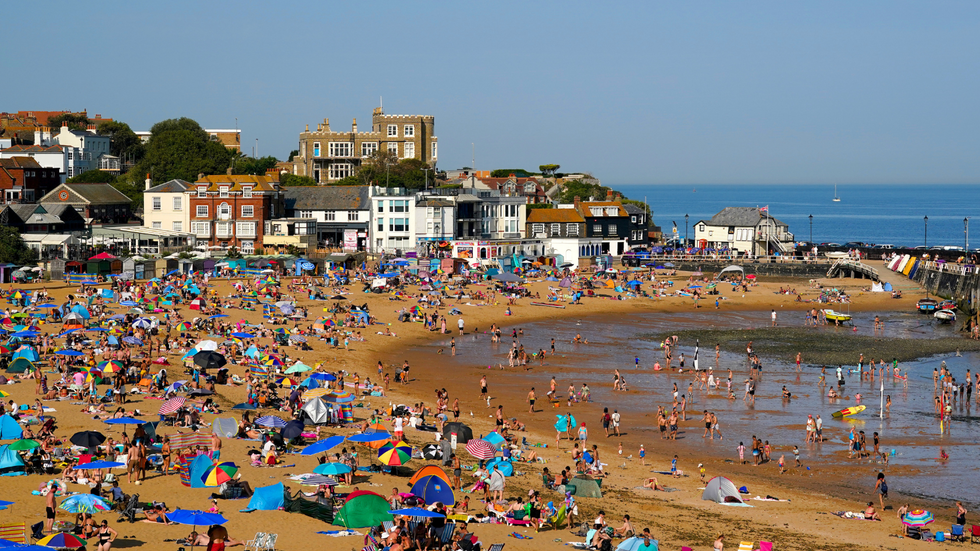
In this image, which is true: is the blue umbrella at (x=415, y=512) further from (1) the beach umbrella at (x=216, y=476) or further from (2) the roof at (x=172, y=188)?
(2) the roof at (x=172, y=188)

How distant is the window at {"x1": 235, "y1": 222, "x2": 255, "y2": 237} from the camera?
75.4 meters

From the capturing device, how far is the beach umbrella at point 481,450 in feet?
78.6

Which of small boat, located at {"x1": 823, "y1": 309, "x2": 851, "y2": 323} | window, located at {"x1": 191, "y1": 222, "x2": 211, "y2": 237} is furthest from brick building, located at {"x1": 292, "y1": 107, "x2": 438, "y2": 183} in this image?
small boat, located at {"x1": 823, "y1": 309, "x2": 851, "y2": 323}

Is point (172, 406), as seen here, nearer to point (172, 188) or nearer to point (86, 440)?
point (86, 440)

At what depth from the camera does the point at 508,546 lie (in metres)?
18.8

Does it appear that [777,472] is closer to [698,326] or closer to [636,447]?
[636,447]

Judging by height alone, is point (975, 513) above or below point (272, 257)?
below

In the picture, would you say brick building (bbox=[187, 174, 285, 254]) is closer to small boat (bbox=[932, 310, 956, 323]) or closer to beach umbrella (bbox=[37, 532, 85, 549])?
small boat (bbox=[932, 310, 956, 323])

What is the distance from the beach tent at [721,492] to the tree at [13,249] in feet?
164

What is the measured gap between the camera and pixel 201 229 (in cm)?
7600

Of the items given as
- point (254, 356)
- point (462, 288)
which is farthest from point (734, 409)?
point (462, 288)

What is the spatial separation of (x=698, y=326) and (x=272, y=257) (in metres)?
29.2

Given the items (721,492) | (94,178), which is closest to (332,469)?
(721,492)

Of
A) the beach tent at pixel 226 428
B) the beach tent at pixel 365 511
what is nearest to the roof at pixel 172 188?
the beach tent at pixel 226 428
